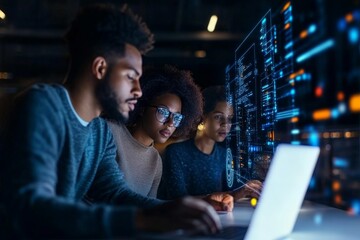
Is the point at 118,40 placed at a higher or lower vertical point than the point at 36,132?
higher

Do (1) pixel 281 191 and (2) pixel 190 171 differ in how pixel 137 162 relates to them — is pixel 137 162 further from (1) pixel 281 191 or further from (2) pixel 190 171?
(1) pixel 281 191

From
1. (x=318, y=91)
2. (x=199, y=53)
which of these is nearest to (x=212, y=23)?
(x=199, y=53)

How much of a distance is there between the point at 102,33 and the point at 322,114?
0.62 m

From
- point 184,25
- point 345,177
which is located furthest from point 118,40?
point 184,25

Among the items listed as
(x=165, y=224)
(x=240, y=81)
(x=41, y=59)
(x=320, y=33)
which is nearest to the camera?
(x=165, y=224)

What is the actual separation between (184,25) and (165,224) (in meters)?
2.25

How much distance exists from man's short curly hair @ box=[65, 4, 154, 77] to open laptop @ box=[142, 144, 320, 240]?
50 centimetres

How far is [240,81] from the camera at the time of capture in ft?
6.15

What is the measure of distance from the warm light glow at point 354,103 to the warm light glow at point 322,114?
11cm

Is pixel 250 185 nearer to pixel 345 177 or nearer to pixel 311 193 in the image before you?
pixel 311 193

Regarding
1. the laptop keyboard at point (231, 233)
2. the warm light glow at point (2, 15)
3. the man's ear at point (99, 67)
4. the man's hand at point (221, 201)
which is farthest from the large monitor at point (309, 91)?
the warm light glow at point (2, 15)

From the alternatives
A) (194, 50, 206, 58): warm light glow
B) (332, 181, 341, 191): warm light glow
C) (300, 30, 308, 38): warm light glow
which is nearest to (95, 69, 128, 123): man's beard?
(300, 30, 308, 38): warm light glow

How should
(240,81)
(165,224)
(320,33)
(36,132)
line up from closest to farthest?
(165,224)
(36,132)
(320,33)
(240,81)

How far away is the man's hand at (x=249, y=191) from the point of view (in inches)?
65.0
